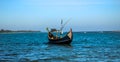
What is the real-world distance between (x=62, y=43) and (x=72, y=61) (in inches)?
944

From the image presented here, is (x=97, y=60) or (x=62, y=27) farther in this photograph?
(x=62, y=27)

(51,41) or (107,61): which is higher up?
(107,61)

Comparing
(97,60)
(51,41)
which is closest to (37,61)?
(97,60)

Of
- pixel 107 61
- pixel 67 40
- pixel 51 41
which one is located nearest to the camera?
pixel 107 61

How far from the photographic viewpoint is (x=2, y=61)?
86.9ft

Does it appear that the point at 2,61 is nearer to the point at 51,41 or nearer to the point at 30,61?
the point at 30,61

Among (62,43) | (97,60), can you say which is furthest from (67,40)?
(97,60)

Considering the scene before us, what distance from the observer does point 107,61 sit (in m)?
26.1

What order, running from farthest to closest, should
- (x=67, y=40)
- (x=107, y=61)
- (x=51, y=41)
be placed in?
(x=51, y=41) → (x=67, y=40) → (x=107, y=61)

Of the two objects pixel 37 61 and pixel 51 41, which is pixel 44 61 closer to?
pixel 37 61

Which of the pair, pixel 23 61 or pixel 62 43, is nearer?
pixel 23 61

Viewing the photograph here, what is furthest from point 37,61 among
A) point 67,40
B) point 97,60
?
point 67,40

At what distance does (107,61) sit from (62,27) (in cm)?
3052

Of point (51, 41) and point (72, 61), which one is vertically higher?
point (72, 61)
